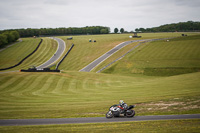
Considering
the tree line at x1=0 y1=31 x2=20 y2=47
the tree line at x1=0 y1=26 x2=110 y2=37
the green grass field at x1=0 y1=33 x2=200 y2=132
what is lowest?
the green grass field at x1=0 y1=33 x2=200 y2=132

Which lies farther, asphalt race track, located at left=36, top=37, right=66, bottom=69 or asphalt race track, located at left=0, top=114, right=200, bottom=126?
asphalt race track, located at left=36, top=37, right=66, bottom=69

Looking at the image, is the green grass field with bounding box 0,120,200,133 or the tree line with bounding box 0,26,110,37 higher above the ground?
the tree line with bounding box 0,26,110,37

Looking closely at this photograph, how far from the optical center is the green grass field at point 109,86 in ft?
68.8

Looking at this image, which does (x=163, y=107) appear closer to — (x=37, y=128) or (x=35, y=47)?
(x=37, y=128)

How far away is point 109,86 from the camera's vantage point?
41781 millimetres

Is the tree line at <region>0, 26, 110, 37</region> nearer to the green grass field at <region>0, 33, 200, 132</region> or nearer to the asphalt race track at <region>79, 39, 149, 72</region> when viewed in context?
the green grass field at <region>0, 33, 200, 132</region>

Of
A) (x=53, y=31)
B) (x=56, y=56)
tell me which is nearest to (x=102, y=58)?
(x=56, y=56)

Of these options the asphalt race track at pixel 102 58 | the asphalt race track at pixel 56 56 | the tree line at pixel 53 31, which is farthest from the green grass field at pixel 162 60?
the tree line at pixel 53 31

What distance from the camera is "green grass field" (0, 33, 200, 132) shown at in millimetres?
20984

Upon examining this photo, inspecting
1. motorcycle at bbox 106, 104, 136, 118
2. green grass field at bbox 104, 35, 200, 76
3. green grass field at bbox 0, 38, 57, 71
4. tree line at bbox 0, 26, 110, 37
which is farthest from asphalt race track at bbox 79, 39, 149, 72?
tree line at bbox 0, 26, 110, 37

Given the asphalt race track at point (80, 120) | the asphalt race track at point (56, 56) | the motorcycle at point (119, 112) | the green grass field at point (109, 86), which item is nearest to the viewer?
the asphalt race track at point (80, 120)

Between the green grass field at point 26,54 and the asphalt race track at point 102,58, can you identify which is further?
the green grass field at point 26,54

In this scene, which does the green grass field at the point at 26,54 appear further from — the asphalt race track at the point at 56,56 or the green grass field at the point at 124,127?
the green grass field at the point at 124,127

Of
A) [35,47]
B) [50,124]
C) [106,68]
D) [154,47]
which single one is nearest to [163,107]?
[50,124]
